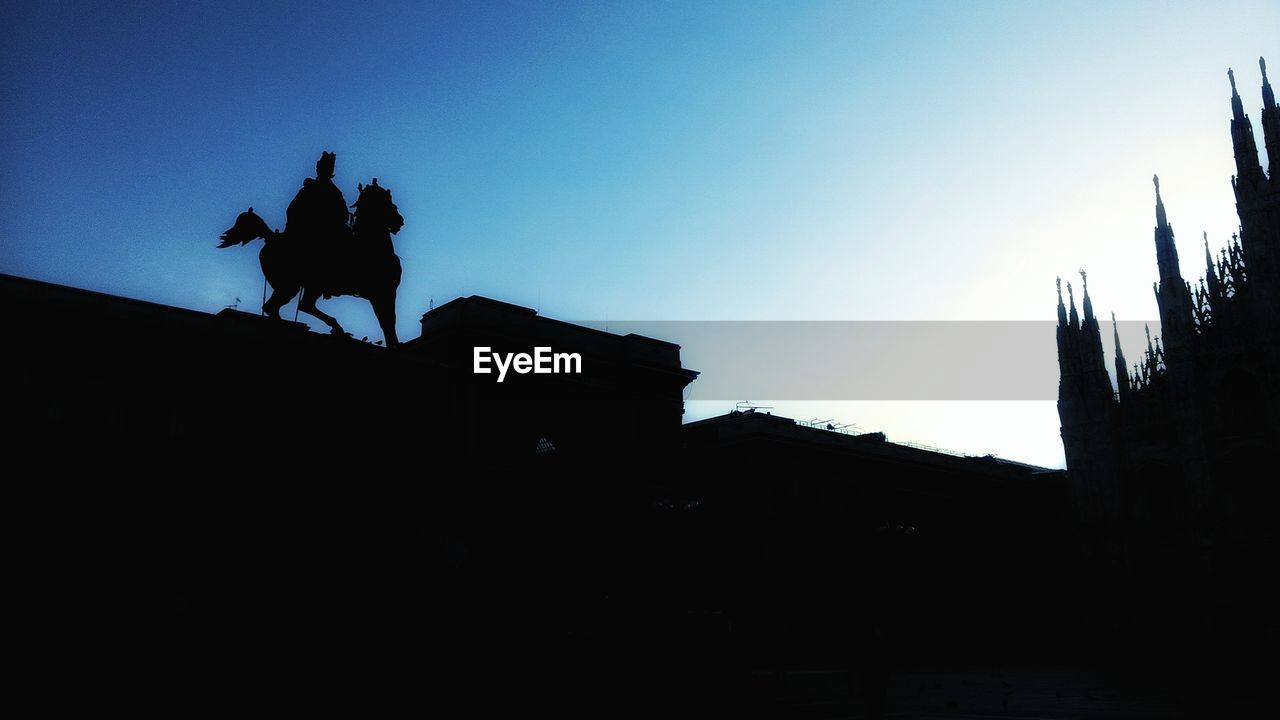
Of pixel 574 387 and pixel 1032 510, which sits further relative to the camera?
pixel 1032 510

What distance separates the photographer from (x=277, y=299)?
13555 mm

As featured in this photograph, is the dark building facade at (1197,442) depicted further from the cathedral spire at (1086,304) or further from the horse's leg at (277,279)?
the horse's leg at (277,279)

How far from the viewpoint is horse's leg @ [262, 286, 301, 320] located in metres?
13.4

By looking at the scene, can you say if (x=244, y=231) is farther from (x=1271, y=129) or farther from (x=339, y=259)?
(x=1271, y=129)

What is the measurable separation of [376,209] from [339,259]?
1199 millimetres

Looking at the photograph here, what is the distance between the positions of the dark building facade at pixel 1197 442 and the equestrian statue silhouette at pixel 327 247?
4535 cm

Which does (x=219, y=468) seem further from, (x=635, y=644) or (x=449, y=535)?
(x=635, y=644)

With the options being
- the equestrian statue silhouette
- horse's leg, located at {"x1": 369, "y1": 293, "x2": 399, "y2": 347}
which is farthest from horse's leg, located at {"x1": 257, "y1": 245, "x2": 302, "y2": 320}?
horse's leg, located at {"x1": 369, "y1": 293, "x2": 399, "y2": 347}

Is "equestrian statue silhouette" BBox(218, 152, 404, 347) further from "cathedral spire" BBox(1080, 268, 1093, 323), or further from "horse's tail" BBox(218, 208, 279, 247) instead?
"cathedral spire" BBox(1080, 268, 1093, 323)

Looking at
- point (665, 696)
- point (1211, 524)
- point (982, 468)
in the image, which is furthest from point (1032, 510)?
point (665, 696)

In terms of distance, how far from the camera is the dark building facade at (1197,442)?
45.0 m

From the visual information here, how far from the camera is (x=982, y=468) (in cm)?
5991

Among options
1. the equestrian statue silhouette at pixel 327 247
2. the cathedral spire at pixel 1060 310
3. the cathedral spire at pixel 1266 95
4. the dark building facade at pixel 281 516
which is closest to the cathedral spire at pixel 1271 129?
the cathedral spire at pixel 1266 95

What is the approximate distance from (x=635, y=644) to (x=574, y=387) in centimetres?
1755
